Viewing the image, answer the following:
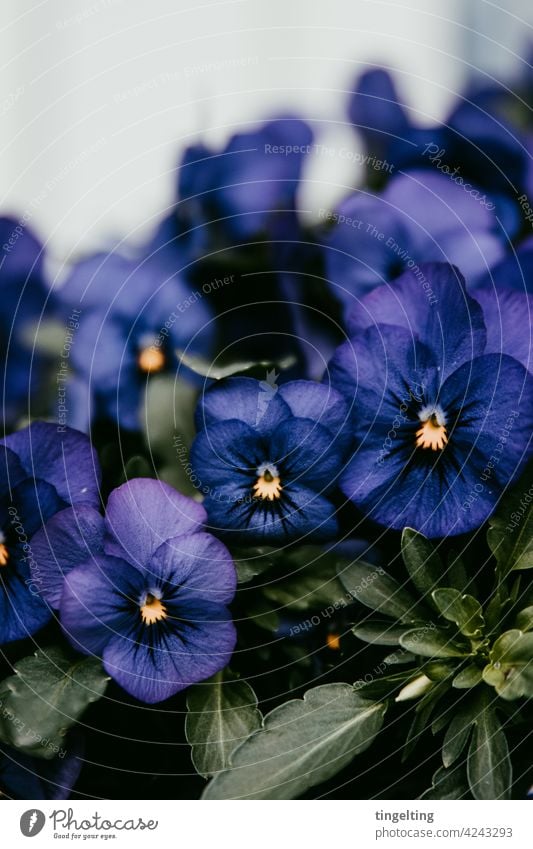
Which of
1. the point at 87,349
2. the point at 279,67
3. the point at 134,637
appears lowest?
the point at 134,637

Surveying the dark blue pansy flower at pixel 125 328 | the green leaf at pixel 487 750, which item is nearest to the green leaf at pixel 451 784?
the green leaf at pixel 487 750

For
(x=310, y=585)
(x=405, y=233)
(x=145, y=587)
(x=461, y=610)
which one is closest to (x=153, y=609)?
(x=145, y=587)

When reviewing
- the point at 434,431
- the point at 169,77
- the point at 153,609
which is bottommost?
the point at 153,609

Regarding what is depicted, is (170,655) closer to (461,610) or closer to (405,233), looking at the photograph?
(461,610)

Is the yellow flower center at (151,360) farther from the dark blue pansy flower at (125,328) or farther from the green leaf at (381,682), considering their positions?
the green leaf at (381,682)

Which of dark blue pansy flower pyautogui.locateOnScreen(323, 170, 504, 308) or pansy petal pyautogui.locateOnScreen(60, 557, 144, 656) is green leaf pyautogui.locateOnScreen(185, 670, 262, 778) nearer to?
pansy petal pyautogui.locateOnScreen(60, 557, 144, 656)

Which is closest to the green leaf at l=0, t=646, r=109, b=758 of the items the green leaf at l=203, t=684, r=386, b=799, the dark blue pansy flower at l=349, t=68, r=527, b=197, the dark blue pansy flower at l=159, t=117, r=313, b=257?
the green leaf at l=203, t=684, r=386, b=799
